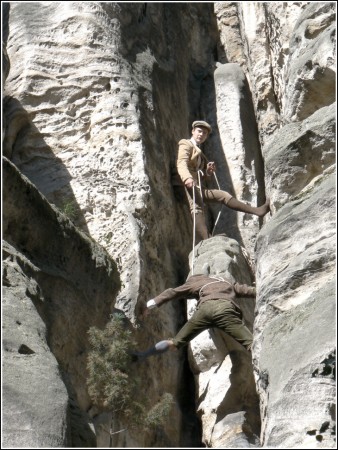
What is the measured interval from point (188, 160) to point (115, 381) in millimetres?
4033

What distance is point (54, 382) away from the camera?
754 cm

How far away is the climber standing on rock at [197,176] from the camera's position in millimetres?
12211

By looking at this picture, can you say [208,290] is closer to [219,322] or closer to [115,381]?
[219,322]

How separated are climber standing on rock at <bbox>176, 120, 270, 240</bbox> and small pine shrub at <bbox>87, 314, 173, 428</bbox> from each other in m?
3.27

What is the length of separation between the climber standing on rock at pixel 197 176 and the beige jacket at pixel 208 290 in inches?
81.5

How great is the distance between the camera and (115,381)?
903cm

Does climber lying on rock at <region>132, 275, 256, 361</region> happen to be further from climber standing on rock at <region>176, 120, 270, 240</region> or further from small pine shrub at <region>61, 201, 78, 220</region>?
small pine shrub at <region>61, 201, 78, 220</region>

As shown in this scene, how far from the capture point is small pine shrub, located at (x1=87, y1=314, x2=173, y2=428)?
9016 mm

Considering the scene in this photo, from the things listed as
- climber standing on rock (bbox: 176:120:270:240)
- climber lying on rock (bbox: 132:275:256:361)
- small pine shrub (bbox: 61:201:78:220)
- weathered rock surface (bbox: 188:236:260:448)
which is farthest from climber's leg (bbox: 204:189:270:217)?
climber lying on rock (bbox: 132:275:256:361)

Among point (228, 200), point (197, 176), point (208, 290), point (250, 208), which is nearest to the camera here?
point (208, 290)

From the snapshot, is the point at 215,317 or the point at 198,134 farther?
the point at 198,134

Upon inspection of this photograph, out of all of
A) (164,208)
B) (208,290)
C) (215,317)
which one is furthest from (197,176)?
(215,317)

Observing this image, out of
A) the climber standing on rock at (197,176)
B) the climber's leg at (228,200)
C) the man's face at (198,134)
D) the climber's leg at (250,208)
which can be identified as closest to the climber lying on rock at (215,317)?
the climber's leg at (250,208)

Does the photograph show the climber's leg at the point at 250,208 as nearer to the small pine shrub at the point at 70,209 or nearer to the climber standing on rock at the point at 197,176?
the climber standing on rock at the point at 197,176
